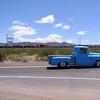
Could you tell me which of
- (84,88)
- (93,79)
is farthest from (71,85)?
(93,79)

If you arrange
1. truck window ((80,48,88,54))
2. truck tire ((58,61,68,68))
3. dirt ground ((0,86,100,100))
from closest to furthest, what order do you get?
1. dirt ground ((0,86,100,100))
2. truck tire ((58,61,68,68))
3. truck window ((80,48,88,54))

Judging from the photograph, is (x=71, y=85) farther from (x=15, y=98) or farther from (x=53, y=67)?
(x=53, y=67)

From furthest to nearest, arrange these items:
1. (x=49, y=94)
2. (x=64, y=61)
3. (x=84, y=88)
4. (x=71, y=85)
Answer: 1. (x=64, y=61)
2. (x=71, y=85)
3. (x=84, y=88)
4. (x=49, y=94)

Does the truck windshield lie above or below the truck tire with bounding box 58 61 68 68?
above

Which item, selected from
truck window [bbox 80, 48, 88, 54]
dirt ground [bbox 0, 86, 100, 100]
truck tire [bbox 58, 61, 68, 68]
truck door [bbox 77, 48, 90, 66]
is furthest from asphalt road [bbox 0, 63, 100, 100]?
truck window [bbox 80, 48, 88, 54]

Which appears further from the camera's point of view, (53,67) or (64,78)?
(53,67)

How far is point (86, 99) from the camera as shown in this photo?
14.4 metres

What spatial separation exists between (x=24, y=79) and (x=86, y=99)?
308 inches

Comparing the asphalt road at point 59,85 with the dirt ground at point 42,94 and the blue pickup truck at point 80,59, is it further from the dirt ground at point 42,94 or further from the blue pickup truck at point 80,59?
the blue pickup truck at point 80,59

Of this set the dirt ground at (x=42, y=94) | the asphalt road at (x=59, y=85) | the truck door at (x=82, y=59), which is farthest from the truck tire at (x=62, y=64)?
the dirt ground at (x=42, y=94)

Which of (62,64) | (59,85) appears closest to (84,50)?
(62,64)

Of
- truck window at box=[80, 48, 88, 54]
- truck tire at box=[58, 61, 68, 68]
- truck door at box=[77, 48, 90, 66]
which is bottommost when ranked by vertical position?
truck tire at box=[58, 61, 68, 68]

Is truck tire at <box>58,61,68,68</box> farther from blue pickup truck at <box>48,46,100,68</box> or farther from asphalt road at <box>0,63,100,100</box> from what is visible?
asphalt road at <box>0,63,100,100</box>

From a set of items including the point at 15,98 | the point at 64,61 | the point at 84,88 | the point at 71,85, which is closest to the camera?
the point at 15,98
